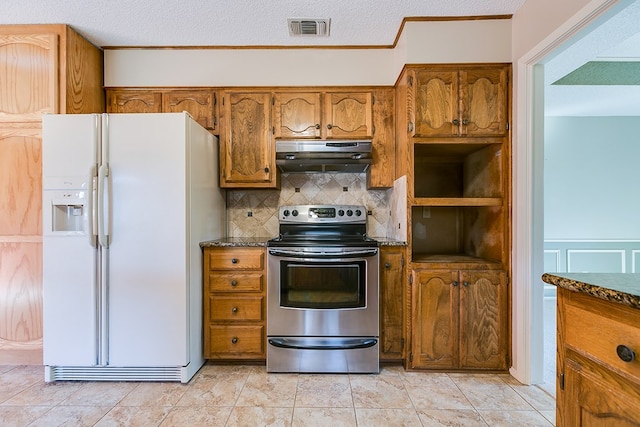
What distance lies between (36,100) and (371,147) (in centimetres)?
249

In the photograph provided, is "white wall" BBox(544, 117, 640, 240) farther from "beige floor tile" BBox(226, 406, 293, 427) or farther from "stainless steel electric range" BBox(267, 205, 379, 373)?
"beige floor tile" BBox(226, 406, 293, 427)

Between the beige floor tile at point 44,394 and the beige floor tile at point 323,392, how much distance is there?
55.9 inches

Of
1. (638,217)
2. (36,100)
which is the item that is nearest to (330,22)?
(36,100)

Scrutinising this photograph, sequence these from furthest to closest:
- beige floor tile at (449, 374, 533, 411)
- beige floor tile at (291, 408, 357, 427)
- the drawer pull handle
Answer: beige floor tile at (449, 374, 533, 411)
beige floor tile at (291, 408, 357, 427)
the drawer pull handle

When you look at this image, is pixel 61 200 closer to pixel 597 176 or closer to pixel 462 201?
pixel 462 201

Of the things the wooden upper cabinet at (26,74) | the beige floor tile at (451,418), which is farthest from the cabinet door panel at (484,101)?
the wooden upper cabinet at (26,74)

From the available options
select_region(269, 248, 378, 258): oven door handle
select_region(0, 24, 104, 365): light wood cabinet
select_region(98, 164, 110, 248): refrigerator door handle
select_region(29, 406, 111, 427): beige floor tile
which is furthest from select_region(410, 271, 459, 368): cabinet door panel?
select_region(0, 24, 104, 365): light wood cabinet

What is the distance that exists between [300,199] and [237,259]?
35.3 inches

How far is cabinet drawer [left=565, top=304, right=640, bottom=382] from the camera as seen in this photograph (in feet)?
2.34

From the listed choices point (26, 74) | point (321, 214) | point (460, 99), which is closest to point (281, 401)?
point (321, 214)

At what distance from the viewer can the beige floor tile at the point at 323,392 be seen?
1844mm

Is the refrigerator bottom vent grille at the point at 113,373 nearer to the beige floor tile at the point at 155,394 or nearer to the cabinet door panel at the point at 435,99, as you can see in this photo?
the beige floor tile at the point at 155,394

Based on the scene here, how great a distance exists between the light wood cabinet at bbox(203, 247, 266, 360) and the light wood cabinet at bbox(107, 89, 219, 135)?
44.7 inches

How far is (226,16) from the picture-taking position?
2.25 metres
